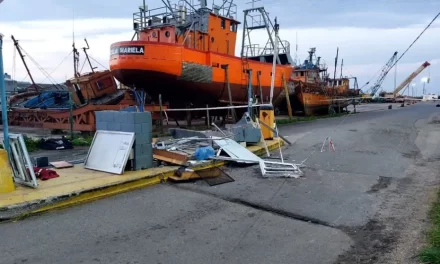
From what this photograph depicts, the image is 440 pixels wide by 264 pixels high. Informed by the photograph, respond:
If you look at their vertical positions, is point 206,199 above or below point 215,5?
below

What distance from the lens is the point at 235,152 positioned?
8.10 meters

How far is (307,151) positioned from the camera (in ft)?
33.1

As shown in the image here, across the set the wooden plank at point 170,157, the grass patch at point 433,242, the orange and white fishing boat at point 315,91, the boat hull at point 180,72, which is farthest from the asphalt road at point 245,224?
the orange and white fishing boat at point 315,91

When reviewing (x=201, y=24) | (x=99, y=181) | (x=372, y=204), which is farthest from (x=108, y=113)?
(x=201, y=24)

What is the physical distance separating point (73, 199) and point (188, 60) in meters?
10.6

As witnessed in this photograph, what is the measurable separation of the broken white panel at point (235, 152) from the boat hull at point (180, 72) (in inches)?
275

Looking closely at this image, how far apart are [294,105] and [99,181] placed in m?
24.0

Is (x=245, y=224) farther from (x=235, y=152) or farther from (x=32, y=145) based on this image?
(x=32, y=145)

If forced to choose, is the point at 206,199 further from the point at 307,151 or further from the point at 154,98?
the point at 154,98

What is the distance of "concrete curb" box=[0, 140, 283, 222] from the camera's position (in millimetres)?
4582

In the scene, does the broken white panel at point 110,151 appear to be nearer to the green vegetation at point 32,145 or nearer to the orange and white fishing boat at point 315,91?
the green vegetation at point 32,145

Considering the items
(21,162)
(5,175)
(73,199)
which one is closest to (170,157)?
(73,199)

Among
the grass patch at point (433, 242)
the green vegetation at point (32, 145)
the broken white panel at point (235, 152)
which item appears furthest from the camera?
the green vegetation at point (32, 145)

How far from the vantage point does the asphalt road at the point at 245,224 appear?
12.1 ft
